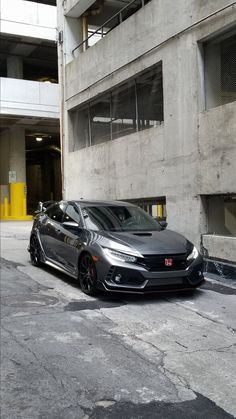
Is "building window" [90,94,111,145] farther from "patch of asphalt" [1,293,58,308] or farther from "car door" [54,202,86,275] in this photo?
"patch of asphalt" [1,293,58,308]

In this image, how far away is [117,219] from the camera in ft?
28.2

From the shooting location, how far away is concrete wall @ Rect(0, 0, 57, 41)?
23.8 metres

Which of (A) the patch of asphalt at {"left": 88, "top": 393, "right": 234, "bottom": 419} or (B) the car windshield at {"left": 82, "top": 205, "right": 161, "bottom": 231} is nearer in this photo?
(A) the patch of asphalt at {"left": 88, "top": 393, "right": 234, "bottom": 419}

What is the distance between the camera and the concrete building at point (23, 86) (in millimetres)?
24266

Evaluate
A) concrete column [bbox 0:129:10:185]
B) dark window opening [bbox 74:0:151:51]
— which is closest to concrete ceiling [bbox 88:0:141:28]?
dark window opening [bbox 74:0:151:51]

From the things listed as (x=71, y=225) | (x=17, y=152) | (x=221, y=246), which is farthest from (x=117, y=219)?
(x=17, y=152)

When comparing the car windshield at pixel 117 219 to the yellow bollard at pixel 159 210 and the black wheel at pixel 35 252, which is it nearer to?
the black wheel at pixel 35 252

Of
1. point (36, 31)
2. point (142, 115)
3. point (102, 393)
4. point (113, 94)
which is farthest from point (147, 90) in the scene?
point (36, 31)

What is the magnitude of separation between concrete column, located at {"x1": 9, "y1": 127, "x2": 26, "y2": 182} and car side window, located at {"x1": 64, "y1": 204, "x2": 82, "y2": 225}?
20800 millimetres

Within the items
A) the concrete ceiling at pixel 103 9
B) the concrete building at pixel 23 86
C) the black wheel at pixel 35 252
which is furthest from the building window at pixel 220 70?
the concrete building at pixel 23 86

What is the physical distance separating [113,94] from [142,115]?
2.04 m

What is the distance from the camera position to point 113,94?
14773mm

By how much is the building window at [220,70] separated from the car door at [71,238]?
363 centimetres

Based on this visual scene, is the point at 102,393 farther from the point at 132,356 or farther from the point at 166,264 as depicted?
the point at 166,264
